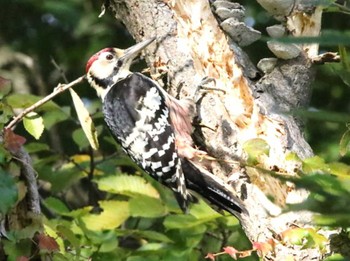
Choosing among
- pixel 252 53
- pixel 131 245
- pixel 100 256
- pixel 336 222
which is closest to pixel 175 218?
pixel 100 256

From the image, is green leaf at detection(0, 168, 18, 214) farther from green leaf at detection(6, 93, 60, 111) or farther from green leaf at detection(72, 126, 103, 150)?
green leaf at detection(72, 126, 103, 150)

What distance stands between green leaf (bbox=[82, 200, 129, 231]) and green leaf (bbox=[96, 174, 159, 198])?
0.28 feet

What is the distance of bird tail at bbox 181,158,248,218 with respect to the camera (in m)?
2.88

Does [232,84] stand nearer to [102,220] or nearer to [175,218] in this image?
[175,218]

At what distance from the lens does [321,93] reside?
5.84 meters

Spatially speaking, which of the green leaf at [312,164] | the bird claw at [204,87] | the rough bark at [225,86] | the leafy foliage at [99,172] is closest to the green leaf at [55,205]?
the leafy foliage at [99,172]

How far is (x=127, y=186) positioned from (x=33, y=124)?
1.02m

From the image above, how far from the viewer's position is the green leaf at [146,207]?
3.92 m

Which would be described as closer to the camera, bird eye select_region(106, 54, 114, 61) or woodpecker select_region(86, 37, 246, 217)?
woodpecker select_region(86, 37, 246, 217)

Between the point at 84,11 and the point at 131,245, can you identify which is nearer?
the point at 131,245

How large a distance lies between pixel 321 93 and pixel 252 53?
618mm

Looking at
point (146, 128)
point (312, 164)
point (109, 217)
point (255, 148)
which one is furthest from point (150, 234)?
point (312, 164)

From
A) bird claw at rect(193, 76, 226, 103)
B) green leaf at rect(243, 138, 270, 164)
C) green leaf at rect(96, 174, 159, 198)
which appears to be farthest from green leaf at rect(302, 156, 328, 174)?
green leaf at rect(96, 174, 159, 198)

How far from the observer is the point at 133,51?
3525mm
